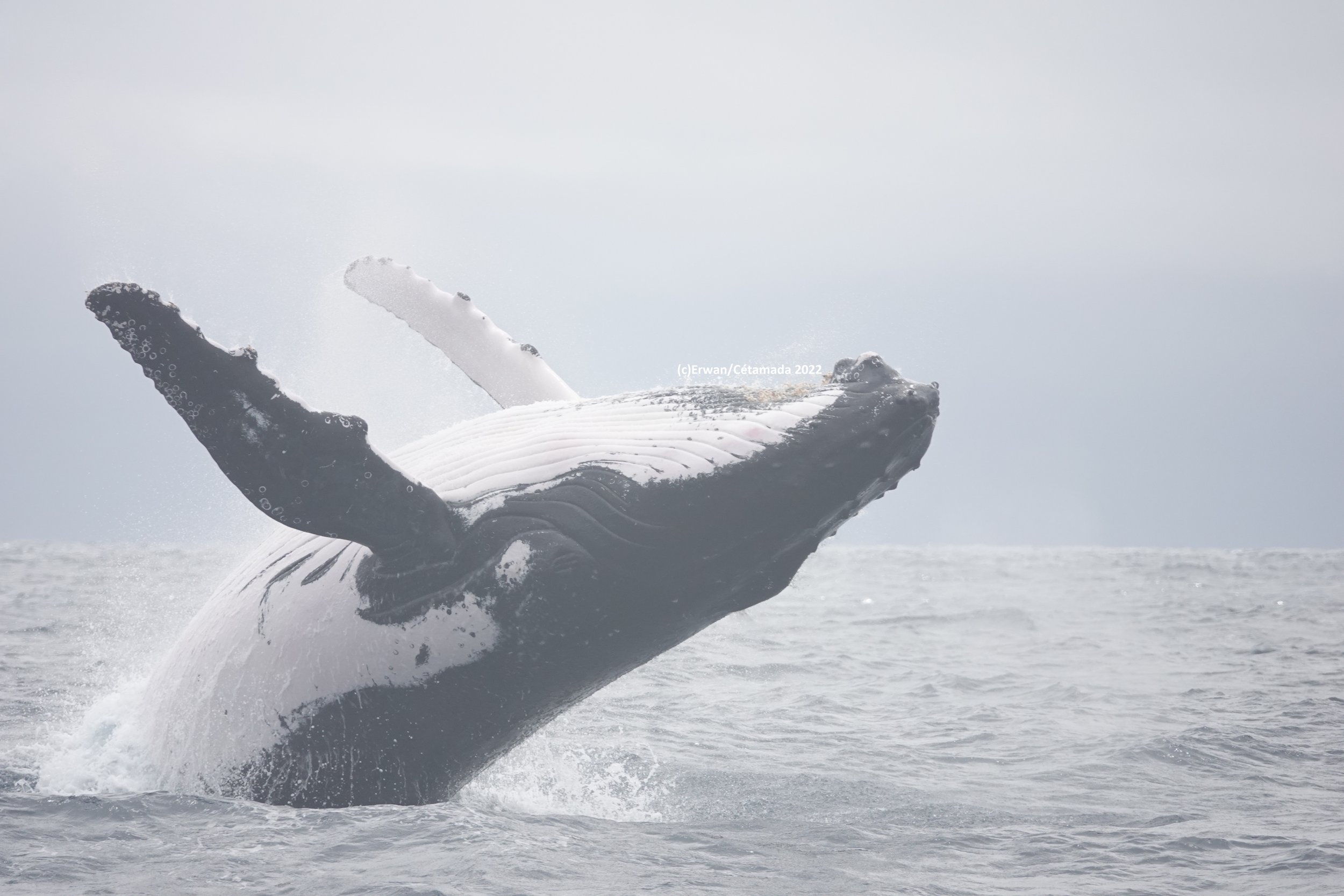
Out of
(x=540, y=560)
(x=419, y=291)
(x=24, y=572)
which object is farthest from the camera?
(x=24, y=572)

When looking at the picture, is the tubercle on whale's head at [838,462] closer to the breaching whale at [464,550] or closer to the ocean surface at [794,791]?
the breaching whale at [464,550]

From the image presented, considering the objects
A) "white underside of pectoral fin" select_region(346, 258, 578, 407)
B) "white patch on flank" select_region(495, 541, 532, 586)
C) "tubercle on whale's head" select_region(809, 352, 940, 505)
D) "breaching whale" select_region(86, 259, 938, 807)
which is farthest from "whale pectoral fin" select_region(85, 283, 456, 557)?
"white underside of pectoral fin" select_region(346, 258, 578, 407)

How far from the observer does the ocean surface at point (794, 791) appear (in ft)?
17.7

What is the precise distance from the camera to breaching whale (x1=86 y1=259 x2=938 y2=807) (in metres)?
4.90

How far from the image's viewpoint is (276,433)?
486 cm

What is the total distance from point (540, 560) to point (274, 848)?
1691mm

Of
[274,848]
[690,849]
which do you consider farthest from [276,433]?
[690,849]

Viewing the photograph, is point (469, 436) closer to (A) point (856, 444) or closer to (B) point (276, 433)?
(B) point (276, 433)

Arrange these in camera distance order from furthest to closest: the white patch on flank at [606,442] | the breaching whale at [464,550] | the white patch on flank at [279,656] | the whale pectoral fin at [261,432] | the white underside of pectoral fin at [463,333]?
the white underside of pectoral fin at [463,333]
the white patch on flank at [279,656]
the white patch on flank at [606,442]
the breaching whale at [464,550]
the whale pectoral fin at [261,432]

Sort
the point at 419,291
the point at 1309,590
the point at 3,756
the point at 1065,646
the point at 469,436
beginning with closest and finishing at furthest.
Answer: the point at 469,436 → the point at 3,756 → the point at 419,291 → the point at 1065,646 → the point at 1309,590

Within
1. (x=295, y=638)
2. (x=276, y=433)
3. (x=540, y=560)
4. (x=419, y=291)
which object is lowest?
(x=295, y=638)

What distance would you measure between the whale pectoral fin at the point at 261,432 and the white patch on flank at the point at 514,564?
1.57 feet

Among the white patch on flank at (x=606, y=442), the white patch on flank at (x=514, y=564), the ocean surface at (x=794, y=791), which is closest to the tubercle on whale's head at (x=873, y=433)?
the white patch on flank at (x=606, y=442)

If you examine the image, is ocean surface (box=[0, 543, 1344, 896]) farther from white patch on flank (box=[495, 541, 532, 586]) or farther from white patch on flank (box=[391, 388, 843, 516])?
white patch on flank (box=[391, 388, 843, 516])
